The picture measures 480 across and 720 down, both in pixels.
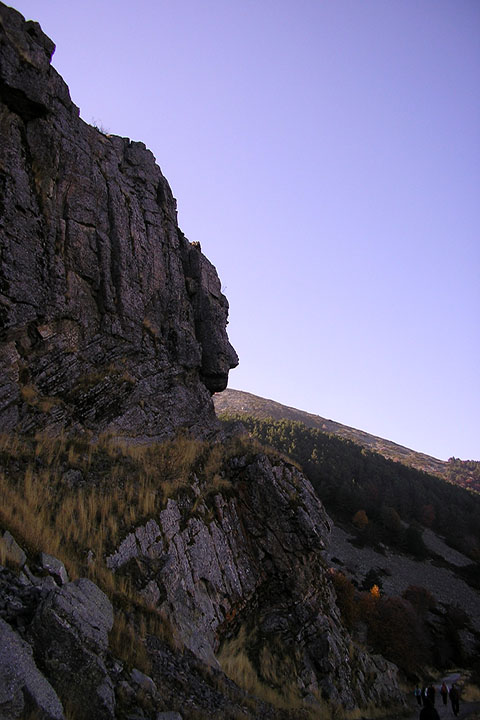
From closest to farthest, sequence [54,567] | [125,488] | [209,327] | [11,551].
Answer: [11,551] → [54,567] → [125,488] → [209,327]

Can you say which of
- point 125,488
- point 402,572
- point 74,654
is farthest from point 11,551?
point 402,572

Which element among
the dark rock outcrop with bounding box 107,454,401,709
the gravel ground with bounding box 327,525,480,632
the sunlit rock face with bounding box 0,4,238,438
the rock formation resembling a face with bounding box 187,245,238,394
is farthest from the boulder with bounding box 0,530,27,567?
the gravel ground with bounding box 327,525,480,632

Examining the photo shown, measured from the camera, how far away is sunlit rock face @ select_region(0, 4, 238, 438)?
13164 millimetres

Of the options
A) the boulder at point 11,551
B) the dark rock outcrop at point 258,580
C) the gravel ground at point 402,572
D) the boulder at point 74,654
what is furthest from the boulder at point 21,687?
the gravel ground at point 402,572

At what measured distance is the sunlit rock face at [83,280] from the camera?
1316cm

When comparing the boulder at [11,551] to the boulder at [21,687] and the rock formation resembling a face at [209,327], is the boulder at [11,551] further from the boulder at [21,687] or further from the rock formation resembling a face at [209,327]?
the rock formation resembling a face at [209,327]

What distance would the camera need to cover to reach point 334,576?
5184 centimetres

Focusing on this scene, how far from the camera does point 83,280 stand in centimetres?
1563

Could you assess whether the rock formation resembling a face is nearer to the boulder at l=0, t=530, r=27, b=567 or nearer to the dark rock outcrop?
the dark rock outcrop

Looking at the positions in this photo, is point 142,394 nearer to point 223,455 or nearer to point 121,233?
point 223,455

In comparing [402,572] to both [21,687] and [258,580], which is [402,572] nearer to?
[258,580]

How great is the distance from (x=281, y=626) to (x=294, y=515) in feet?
10.1

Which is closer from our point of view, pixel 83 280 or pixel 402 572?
pixel 83 280

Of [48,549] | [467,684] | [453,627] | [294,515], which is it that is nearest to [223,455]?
[294,515]
